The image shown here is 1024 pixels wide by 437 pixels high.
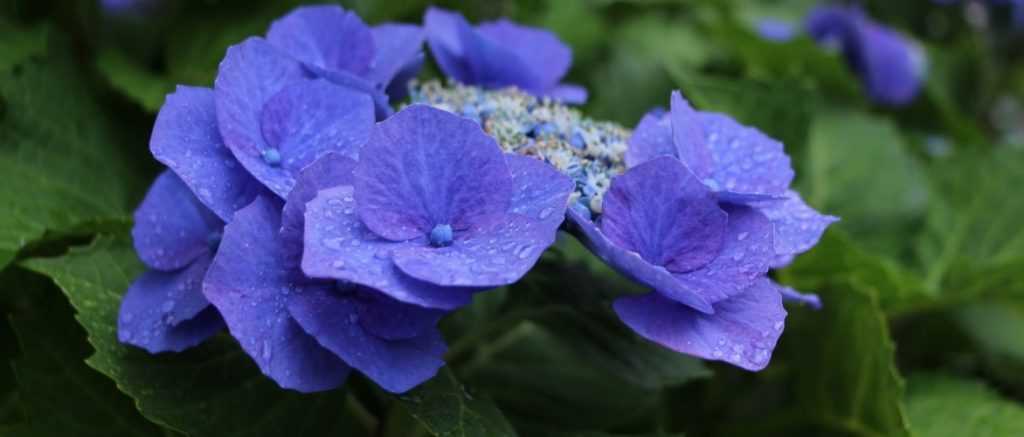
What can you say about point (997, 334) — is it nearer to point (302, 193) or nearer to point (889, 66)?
point (889, 66)

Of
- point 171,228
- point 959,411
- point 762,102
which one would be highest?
point 171,228

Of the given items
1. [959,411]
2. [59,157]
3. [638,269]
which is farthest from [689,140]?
[59,157]

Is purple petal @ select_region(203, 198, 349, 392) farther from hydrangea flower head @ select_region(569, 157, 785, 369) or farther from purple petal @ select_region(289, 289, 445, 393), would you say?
hydrangea flower head @ select_region(569, 157, 785, 369)

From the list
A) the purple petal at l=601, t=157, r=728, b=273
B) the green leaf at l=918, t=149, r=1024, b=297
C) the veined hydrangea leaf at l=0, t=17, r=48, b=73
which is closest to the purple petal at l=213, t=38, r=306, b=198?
the purple petal at l=601, t=157, r=728, b=273

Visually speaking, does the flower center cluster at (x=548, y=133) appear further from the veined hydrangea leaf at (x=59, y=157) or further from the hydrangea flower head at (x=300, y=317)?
the veined hydrangea leaf at (x=59, y=157)

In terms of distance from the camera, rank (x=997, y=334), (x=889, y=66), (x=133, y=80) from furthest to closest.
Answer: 1. (x=889, y=66)
2. (x=997, y=334)
3. (x=133, y=80)

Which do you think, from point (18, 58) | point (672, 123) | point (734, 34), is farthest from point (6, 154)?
point (734, 34)

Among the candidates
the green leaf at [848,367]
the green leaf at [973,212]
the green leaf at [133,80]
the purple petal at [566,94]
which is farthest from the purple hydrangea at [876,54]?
the green leaf at [133,80]

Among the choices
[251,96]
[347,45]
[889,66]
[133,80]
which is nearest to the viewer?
[251,96]

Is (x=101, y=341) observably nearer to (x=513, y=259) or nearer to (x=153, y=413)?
(x=153, y=413)
